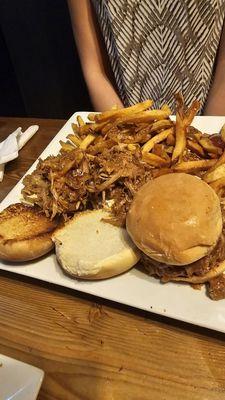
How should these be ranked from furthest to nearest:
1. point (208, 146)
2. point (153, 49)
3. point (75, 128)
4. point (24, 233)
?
point (153, 49) < point (75, 128) < point (208, 146) < point (24, 233)

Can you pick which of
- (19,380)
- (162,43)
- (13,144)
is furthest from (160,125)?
(19,380)

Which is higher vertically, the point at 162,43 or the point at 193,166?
the point at 162,43

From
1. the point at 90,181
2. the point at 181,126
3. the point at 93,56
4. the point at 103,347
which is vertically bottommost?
the point at 103,347

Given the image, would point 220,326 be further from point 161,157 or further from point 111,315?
point 161,157

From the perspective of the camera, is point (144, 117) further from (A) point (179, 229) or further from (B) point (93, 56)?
(B) point (93, 56)

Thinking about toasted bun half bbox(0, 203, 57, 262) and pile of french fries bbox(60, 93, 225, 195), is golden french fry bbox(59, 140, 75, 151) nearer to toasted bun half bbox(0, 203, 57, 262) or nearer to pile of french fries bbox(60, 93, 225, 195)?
pile of french fries bbox(60, 93, 225, 195)

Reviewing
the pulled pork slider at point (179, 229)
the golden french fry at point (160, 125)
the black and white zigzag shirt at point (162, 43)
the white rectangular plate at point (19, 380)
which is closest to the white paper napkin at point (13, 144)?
the black and white zigzag shirt at point (162, 43)
